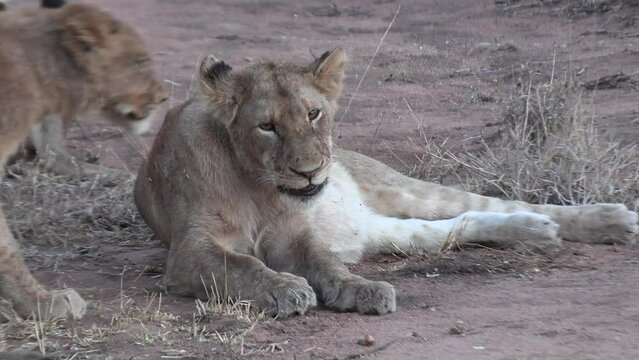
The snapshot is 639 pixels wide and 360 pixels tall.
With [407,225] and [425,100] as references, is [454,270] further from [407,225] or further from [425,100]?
[425,100]

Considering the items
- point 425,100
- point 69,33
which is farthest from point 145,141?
point 69,33

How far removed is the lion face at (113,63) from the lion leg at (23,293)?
22.4 inches

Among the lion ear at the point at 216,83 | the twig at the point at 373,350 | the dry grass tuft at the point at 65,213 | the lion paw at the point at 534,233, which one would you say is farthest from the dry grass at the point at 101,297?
the lion paw at the point at 534,233

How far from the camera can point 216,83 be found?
16.0 ft

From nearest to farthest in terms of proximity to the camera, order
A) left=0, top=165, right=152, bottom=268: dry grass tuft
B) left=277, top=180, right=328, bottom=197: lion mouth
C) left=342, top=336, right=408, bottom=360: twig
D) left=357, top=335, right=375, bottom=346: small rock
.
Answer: left=342, top=336, right=408, bottom=360: twig → left=357, top=335, right=375, bottom=346: small rock → left=277, top=180, right=328, bottom=197: lion mouth → left=0, top=165, right=152, bottom=268: dry grass tuft

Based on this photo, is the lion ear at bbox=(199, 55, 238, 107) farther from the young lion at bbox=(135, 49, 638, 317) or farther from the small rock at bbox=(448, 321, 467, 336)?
the small rock at bbox=(448, 321, 467, 336)

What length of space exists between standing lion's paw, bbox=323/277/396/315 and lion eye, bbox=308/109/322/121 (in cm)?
66

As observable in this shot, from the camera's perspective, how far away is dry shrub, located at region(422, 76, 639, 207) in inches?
222

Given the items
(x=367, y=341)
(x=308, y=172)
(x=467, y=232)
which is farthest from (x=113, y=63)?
(x=467, y=232)

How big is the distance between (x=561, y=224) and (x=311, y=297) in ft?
5.05

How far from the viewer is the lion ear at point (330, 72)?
16.3 feet

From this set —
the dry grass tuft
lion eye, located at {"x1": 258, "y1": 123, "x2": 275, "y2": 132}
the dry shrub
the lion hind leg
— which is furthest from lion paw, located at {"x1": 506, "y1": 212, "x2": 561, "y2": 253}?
the dry grass tuft

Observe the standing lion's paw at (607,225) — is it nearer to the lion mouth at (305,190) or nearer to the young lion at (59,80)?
the lion mouth at (305,190)

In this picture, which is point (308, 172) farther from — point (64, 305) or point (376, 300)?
point (64, 305)
